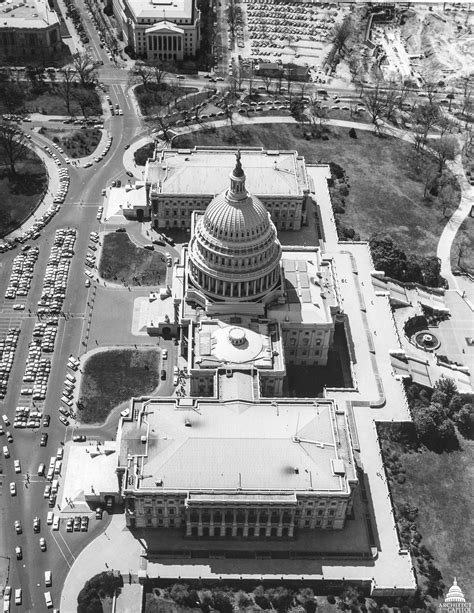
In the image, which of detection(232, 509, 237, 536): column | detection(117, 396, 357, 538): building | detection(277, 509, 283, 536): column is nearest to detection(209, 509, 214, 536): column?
detection(117, 396, 357, 538): building

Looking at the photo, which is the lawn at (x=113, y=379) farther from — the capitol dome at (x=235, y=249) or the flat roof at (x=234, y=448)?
the capitol dome at (x=235, y=249)

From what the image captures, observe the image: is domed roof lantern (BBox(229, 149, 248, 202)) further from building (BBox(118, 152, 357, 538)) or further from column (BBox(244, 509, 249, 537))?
column (BBox(244, 509, 249, 537))

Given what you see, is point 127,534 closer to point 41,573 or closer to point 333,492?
point 41,573

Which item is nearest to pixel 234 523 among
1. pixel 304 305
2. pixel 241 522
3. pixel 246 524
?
pixel 241 522

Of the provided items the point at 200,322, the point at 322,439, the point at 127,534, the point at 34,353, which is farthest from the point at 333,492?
the point at 34,353

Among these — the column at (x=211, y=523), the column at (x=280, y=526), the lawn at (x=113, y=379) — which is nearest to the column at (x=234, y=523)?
the column at (x=211, y=523)
